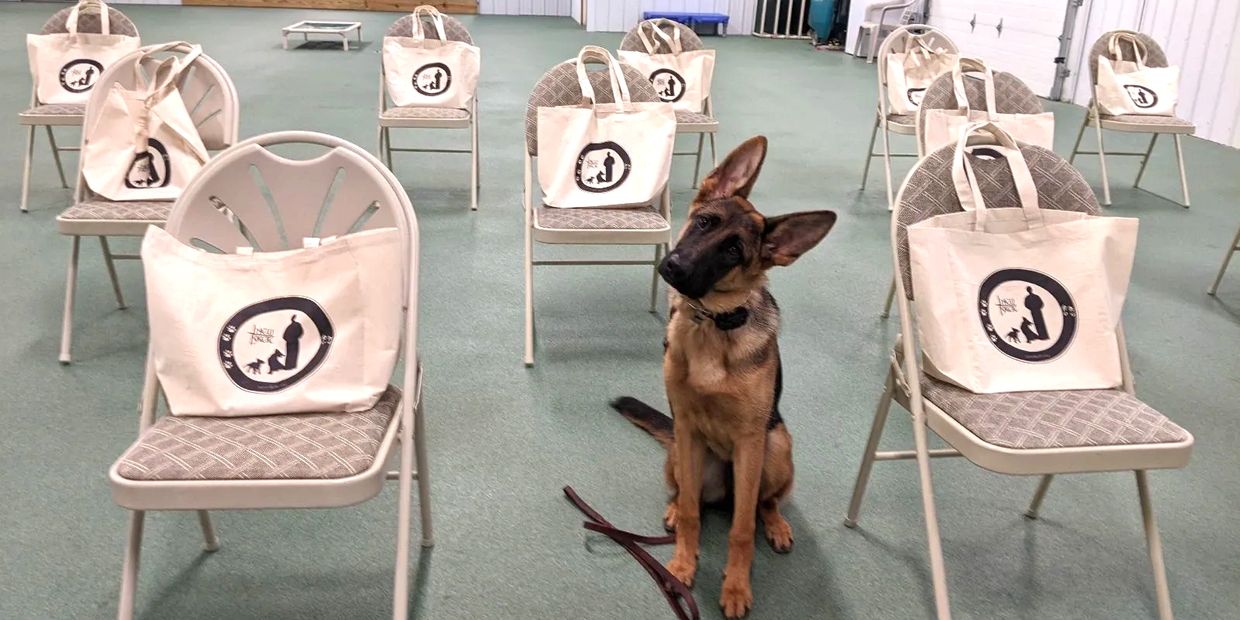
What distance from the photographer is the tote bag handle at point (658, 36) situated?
4.59m

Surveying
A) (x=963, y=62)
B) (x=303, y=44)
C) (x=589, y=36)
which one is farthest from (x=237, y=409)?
(x=589, y=36)

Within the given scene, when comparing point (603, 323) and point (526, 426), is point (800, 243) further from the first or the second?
point (603, 323)

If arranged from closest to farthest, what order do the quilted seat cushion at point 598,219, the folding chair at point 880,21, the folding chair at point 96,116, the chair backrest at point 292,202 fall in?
the chair backrest at point 292,202 < the folding chair at point 96,116 < the quilted seat cushion at point 598,219 < the folding chair at point 880,21

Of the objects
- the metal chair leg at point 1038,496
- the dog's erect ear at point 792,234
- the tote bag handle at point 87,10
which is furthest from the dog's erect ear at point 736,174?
the tote bag handle at point 87,10

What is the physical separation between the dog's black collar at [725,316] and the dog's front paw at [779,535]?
0.63 m

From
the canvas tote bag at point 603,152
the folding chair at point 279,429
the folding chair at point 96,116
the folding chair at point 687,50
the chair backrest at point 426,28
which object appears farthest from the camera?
the chair backrest at point 426,28

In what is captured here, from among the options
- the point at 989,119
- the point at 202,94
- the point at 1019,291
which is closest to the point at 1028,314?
the point at 1019,291

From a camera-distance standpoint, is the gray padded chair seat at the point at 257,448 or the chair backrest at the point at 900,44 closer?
the gray padded chair seat at the point at 257,448

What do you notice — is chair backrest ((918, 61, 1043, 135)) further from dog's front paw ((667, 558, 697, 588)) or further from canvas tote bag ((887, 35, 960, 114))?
dog's front paw ((667, 558, 697, 588))

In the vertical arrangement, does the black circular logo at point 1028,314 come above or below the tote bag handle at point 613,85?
below

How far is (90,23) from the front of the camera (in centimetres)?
429

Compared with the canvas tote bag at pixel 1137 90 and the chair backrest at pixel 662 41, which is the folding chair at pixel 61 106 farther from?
the canvas tote bag at pixel 1137 90

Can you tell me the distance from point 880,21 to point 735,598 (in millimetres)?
10336

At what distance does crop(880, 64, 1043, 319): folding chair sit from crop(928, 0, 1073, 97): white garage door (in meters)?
4.89
